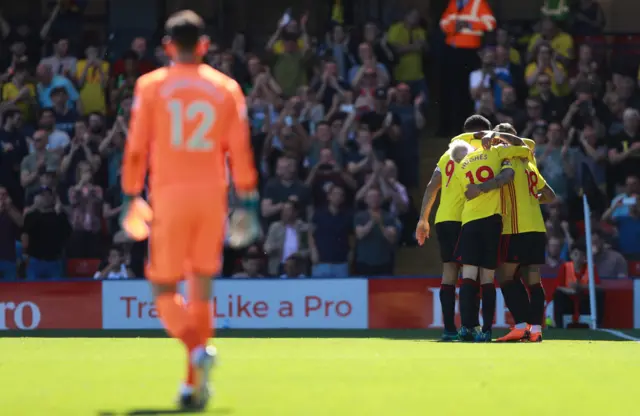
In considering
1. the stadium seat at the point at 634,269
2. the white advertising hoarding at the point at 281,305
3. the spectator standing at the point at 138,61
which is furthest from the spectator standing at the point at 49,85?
the stadium seat at the point at 634,269

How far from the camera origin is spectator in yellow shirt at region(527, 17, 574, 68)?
21.2 metres

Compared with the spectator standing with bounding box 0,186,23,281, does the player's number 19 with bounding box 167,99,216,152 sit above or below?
above

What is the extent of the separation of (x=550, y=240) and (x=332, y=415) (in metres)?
12.0

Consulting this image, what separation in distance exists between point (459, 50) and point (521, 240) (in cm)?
771

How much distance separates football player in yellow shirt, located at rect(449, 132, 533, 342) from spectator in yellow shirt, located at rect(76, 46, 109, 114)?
350 inches

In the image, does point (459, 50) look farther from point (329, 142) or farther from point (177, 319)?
point (177, 319)

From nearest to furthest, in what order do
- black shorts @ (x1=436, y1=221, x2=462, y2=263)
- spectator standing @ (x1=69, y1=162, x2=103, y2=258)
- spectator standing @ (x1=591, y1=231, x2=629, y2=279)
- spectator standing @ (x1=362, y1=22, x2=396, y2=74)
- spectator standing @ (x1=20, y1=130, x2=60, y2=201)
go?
black shorts @ (x1=436, y1=221, x2=462, y2=263) → spectator standing @ (x1=591, y1=231, x2=629, y2=279) → spectator standing @ (x1=69, y1=162, x2=103, y2=258) → spectator standing @ (x1=20, y1=130, x2=60, y2=201) → spectator standing @ (x1=362, y1=22, x2=396, y2=74)

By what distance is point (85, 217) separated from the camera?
19.8 metres

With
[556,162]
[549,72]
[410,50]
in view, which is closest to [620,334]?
[556,162]

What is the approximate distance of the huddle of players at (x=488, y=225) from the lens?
44.9 feet

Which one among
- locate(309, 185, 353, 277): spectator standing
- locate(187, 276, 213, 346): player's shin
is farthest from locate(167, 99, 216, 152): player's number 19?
locate(309, 185, 353, 277): spectator standing

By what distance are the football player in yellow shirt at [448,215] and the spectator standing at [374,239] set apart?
4552 millimetres

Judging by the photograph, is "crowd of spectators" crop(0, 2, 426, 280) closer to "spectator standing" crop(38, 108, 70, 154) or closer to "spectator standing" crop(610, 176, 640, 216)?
"spectator standing" crop(38, 108, 70, 154)

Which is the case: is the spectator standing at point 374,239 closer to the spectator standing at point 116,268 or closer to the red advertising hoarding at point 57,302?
the spectator standing at point 116,268
